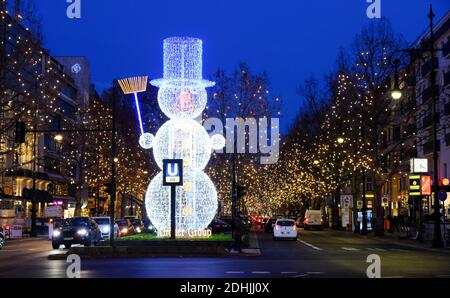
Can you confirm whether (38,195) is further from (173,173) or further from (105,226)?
(173,173)

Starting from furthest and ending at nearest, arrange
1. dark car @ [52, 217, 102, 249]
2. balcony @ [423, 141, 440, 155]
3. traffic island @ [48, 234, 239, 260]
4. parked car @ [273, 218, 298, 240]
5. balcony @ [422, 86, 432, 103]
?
1. balcony @ [423, 141, 440, 155]
2. balcony @ [422, 86, 432, 103]
3. parked car @ [273, 218, 298, 240]
4. dark car @ [52, 217, 102, 249]
5. traffic island @ [48, 234, 239, 260]

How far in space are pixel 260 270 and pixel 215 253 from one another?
844cm

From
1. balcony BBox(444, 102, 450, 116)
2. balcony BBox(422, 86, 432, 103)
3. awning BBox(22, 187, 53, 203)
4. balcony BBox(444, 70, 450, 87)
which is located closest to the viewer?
balcony BBox(444, 102, 450, 116)

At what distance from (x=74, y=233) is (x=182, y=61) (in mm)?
11696

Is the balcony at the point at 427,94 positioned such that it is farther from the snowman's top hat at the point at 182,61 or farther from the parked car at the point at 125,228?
the snowman's top hat at the point at 182,61

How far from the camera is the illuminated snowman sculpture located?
1356 inches

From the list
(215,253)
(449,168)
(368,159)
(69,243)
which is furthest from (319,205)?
(215,253)

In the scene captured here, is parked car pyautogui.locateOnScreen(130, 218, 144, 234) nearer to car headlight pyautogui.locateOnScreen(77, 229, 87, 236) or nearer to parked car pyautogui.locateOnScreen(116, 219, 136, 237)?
parked car pyautogui.locateOnScreen(116, 219, 136, 237)

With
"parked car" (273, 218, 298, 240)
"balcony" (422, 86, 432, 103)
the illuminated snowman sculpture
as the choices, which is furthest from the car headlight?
"balcony" (422, 86, 432, 103)

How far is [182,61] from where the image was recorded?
113 ft

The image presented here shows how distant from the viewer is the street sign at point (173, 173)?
32.5 metres

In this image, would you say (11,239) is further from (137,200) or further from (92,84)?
(92,84)

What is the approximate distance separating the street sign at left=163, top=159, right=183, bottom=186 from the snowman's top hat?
4.11m

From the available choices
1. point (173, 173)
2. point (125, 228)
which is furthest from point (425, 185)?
point (125, 228)
